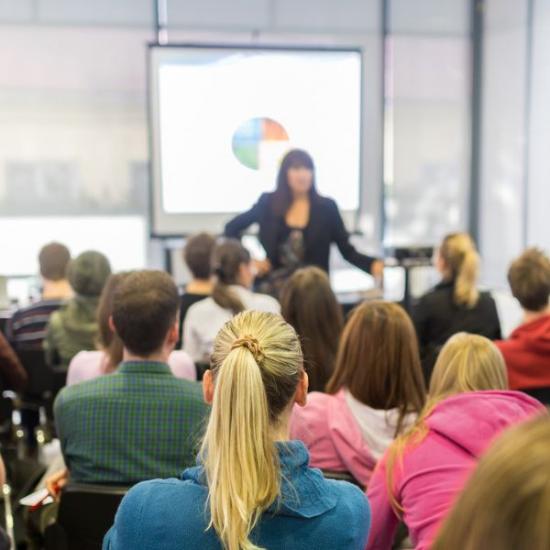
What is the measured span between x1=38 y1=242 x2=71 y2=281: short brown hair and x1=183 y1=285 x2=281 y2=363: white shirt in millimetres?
916

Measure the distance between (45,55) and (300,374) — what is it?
525 cm

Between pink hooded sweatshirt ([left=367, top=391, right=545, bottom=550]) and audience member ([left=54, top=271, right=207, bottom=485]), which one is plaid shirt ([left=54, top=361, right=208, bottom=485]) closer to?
audience member ([left=54, top=271, right=207, bottom=485])

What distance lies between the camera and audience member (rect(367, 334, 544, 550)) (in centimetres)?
168

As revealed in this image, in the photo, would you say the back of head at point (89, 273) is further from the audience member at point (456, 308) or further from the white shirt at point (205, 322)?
the audience member at point (456, 308)

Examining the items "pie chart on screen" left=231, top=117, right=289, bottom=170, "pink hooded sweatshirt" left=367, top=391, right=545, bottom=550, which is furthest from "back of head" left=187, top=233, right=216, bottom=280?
"pie chart on screen" left=231, top=117, right=289, bottom=170

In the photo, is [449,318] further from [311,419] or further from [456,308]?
[311,419]

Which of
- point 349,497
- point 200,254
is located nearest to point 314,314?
point 200,254

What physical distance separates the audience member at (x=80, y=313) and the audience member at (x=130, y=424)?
1.50m

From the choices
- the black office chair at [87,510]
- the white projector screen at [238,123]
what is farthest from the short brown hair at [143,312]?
the white projector screen at [238,123]

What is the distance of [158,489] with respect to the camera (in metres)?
1.29

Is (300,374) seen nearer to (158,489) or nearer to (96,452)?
(158,489)

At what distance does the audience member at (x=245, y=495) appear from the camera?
4.10 feet

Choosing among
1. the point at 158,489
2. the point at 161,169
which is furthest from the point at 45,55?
the point at 158,489

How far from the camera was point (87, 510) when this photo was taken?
1.82 metres
